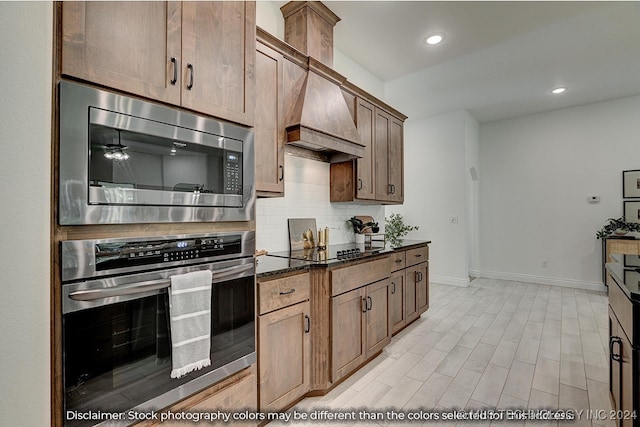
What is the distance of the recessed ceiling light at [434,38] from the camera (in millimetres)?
3104

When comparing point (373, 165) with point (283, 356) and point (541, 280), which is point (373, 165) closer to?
point (283, 356)

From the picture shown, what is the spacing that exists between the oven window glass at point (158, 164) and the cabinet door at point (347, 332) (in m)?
1.18

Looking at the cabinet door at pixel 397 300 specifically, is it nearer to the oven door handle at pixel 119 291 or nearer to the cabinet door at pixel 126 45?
the oven door handle at pixel 119 291

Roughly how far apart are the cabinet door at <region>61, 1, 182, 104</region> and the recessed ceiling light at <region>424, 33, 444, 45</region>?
271 cm

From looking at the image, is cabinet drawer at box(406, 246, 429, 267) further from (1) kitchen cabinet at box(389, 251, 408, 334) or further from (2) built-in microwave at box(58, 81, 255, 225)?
(2) built-in microwave at box(58, 81, 255, 225)

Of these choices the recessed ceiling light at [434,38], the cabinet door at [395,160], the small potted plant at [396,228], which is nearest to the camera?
the recessed ceiling light at [434,38]

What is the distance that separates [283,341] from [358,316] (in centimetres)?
73

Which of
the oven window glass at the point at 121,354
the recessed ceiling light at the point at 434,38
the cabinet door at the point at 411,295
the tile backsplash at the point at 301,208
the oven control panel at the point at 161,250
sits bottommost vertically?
the cabinet door at the point at 411,295

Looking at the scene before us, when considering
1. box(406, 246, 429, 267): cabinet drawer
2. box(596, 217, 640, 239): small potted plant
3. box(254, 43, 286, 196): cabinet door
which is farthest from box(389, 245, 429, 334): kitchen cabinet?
box(596, 217, 640, 239): small potted plant

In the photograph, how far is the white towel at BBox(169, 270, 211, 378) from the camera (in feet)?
4.12

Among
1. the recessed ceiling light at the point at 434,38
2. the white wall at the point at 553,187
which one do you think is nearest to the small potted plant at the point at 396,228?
the white wall at the point at 553,187

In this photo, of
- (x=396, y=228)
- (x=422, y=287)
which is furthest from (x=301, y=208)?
(x=396, y=228)

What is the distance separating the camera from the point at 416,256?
11.5 feet

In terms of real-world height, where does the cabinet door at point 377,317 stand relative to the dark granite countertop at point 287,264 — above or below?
below
